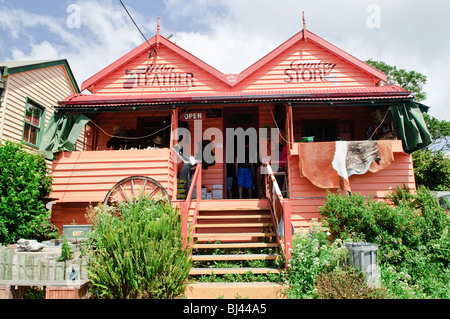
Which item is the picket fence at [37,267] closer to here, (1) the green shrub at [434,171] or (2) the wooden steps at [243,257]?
(2) the wooden steps at [243,257]

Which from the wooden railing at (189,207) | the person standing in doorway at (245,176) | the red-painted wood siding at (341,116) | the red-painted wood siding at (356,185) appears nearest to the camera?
the wooden railing at (189,207)

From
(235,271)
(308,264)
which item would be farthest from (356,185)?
(235,271)

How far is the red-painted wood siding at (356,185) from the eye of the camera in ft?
26.4

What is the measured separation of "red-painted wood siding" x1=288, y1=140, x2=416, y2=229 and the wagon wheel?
3.66 meters

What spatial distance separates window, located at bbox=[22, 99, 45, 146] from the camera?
11067 millimetres

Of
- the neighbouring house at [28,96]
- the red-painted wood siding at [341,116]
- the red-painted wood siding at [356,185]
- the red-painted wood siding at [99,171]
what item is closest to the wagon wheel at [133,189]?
the red-painted wood siding at [99,171]

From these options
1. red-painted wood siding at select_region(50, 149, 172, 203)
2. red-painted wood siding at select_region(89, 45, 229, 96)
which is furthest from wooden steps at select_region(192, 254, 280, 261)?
red-painted wood siding at select_region(89, 45, 229, 96)

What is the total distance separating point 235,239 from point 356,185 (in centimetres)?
399

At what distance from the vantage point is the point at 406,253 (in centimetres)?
585

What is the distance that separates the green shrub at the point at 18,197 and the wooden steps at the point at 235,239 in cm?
385

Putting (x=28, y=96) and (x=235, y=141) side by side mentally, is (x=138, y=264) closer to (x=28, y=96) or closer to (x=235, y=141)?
(x=235, y=141)

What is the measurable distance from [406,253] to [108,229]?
227 inches

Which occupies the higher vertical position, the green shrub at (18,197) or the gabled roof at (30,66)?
the gabled roof at (30,66)
